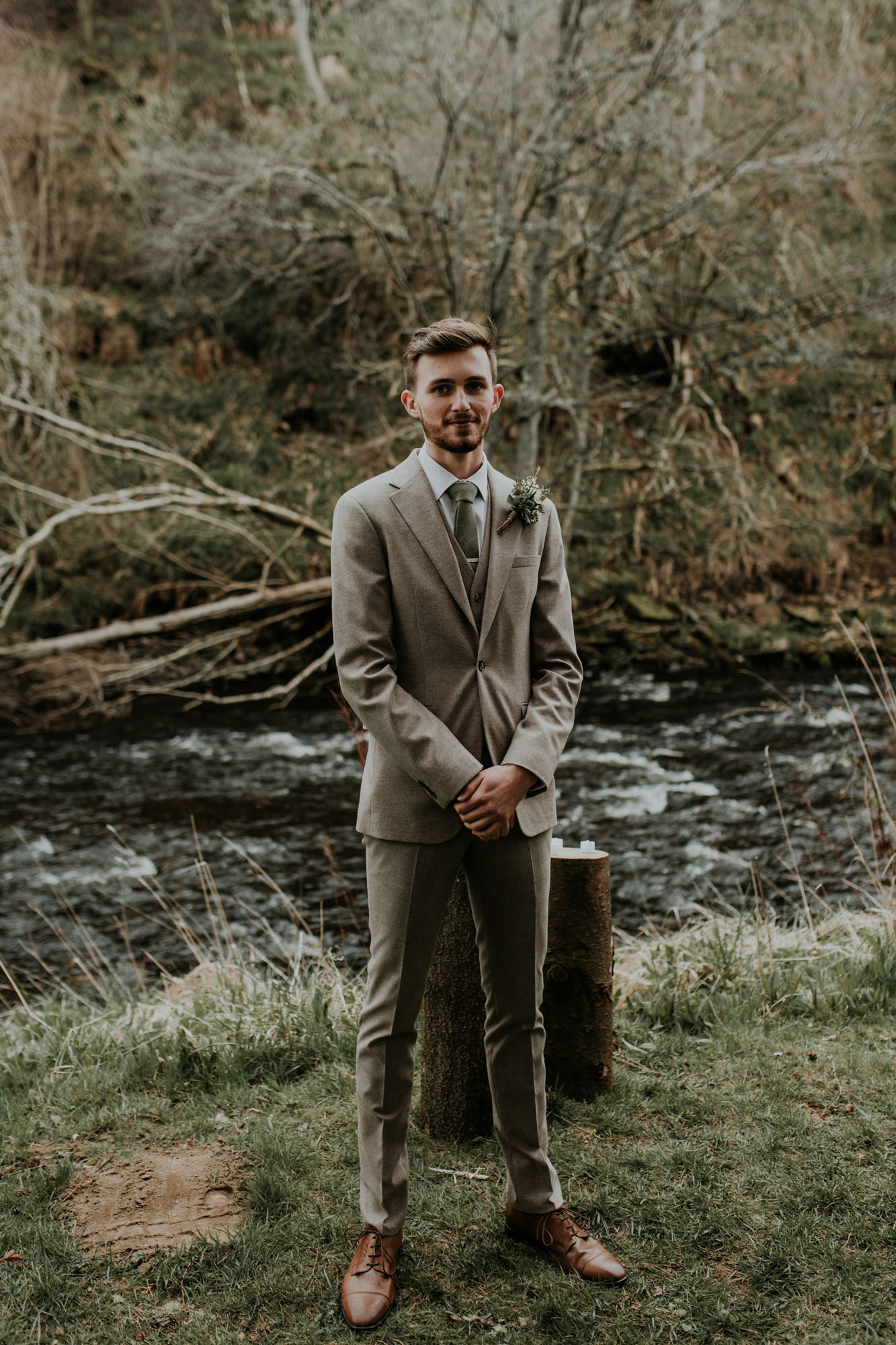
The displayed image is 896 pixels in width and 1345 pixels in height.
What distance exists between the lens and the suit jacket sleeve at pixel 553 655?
2510 millimetres

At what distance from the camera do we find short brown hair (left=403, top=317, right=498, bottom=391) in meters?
2.41

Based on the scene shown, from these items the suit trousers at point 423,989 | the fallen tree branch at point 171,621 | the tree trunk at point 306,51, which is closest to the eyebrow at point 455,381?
the suit trousers at point 423,989

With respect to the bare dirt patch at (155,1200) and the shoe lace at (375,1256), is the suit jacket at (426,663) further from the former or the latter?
the bare dirt patch at (155,1200)

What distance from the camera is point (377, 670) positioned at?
2.40 m

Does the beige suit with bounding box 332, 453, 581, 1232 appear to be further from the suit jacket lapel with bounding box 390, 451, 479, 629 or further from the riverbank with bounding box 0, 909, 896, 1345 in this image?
the riverbank with bounding box 0, 909, 896, 1345

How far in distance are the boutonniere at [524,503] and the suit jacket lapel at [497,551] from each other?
0.6 inches

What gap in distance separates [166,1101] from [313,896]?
9.82ft

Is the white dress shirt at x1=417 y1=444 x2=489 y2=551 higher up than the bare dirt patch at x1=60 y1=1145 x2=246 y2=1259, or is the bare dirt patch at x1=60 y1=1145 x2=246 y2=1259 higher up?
the white dress shirt at x1=417 y1=444 x2=489 y2=551

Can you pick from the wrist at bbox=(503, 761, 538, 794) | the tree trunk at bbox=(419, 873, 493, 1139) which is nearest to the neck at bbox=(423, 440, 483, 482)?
the wrist at bbox=(503, 761, 538, 794)

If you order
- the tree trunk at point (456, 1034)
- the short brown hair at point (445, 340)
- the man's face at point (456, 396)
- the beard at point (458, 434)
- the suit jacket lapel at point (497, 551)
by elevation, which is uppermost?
the short brown hair at point (445, 340)

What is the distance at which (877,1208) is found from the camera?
2.69 metres

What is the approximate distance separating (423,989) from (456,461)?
140 cm

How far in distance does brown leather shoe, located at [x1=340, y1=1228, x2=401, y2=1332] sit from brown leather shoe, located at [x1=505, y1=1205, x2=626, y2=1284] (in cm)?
35

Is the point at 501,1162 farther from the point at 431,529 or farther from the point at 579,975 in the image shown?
the point at 431,529
